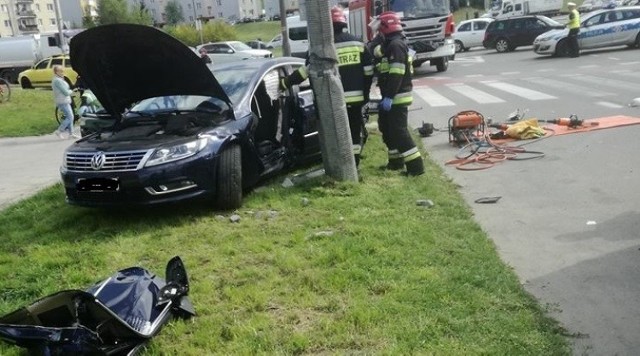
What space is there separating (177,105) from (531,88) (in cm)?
1100

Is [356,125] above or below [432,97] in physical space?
above

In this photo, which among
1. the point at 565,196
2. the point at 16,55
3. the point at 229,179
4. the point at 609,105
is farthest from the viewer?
the point at 16,55

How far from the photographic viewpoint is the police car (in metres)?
22.6

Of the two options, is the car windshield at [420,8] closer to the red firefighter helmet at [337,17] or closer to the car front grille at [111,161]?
the red firefighter helmet at [337,17]

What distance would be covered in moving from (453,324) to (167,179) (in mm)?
3118

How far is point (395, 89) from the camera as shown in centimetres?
703

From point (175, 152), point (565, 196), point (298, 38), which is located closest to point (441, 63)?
point (298, 38)

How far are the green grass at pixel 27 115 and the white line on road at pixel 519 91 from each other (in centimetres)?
1123

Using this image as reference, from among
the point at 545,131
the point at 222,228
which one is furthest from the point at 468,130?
the point at 222,228

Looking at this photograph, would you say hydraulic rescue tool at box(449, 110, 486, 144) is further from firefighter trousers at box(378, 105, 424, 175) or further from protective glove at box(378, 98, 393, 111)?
protective glove at box(378, 98, 393, 111)

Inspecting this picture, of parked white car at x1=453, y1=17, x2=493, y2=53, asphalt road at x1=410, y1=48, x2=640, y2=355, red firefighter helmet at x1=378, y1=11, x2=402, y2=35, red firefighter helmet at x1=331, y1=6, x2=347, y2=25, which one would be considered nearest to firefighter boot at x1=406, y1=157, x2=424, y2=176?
asphalt road at x1=410, y1=48, x2=640, y2=355

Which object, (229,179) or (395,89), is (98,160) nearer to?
(229,179)

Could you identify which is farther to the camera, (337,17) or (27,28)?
(27,28)

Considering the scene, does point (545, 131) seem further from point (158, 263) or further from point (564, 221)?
point (158, 263)
